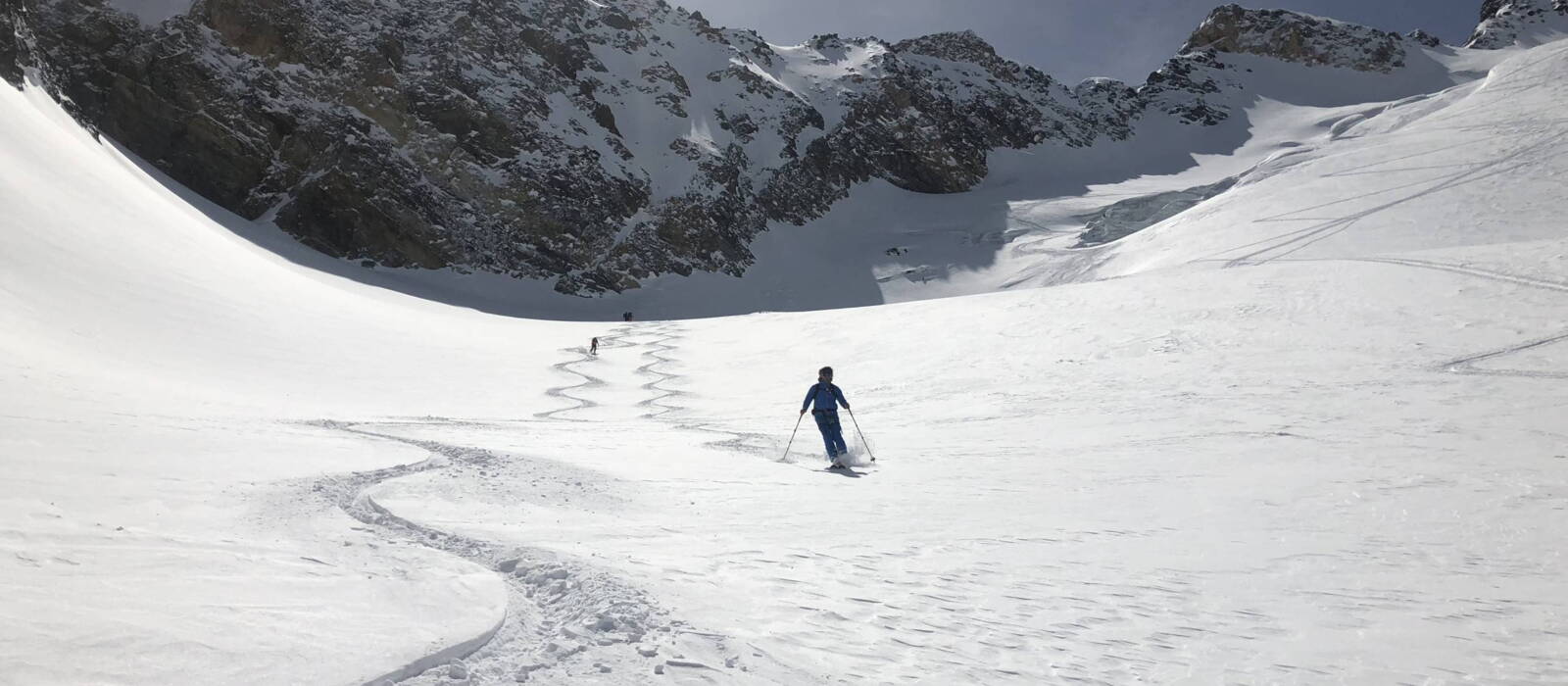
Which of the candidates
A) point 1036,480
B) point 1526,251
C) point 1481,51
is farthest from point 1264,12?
point 1036,480

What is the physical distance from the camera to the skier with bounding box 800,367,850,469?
496 inches

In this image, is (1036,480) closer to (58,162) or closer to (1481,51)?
(58,162)

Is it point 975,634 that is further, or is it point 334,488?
point 334,488

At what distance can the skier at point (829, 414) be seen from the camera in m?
12.6

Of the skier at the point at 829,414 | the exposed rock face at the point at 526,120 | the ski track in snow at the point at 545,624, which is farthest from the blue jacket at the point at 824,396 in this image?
the exposed rock face at the point at 526,120

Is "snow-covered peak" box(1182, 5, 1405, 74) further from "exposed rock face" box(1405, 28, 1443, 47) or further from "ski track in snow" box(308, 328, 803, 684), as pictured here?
"ski track in snow" box(308, 328, 803, 684)

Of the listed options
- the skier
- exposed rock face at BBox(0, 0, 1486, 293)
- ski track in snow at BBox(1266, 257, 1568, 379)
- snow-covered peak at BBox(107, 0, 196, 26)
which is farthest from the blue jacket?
snow-covered peak at BBox(107, 0, 196, 26)

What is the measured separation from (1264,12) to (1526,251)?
148 meters

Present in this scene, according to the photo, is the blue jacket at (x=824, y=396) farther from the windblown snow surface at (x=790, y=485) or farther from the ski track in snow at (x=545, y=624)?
the ski track in snow at (x=545, y=624)

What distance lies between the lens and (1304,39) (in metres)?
137

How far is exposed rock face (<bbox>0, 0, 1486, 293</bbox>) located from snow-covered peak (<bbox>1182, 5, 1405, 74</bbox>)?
143cm

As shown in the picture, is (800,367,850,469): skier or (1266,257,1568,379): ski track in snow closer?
(800,367,850,469): skier

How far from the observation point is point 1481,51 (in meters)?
135

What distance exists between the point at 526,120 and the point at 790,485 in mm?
83561
